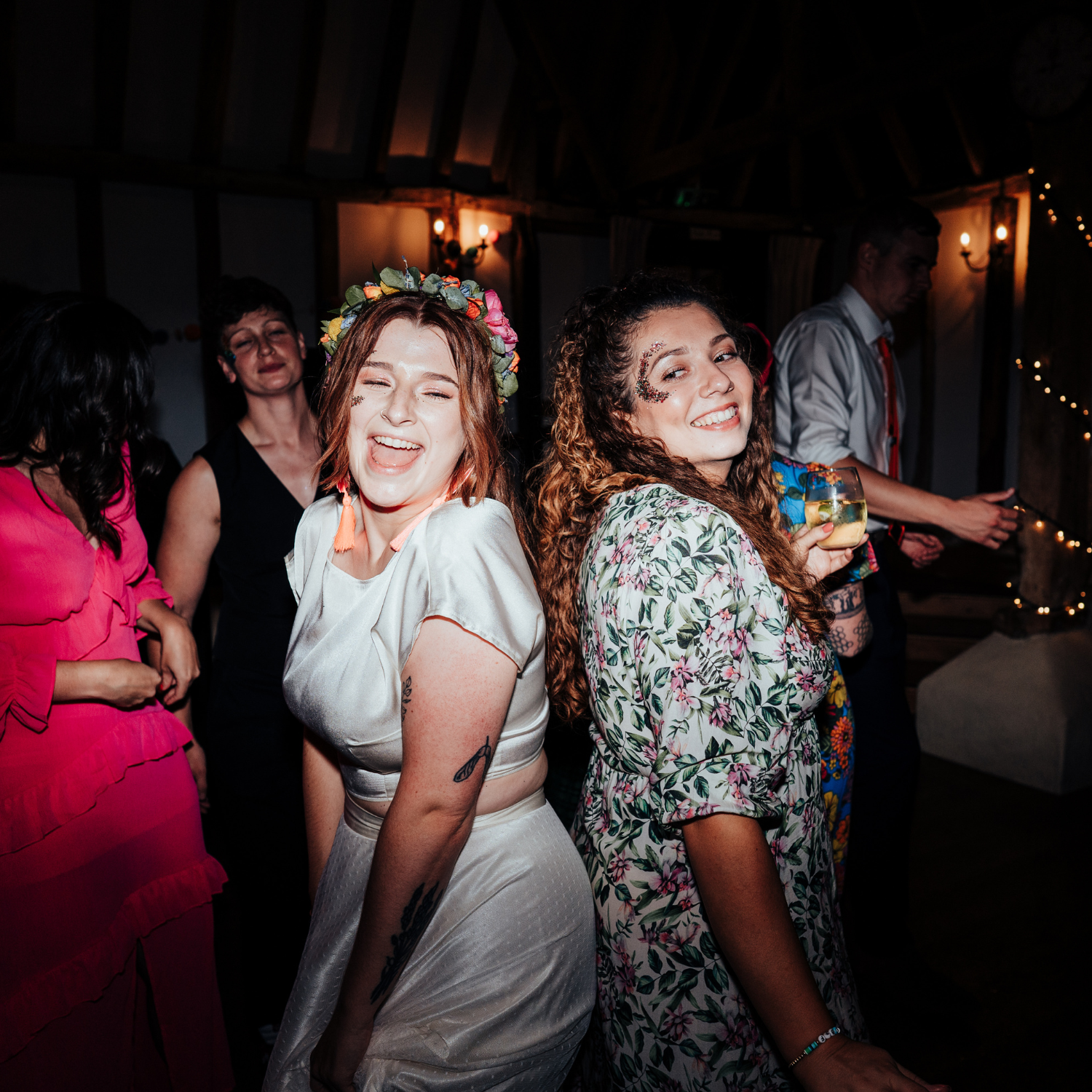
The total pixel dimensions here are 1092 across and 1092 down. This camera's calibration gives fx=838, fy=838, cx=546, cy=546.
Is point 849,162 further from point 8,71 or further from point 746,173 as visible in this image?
point 8,71

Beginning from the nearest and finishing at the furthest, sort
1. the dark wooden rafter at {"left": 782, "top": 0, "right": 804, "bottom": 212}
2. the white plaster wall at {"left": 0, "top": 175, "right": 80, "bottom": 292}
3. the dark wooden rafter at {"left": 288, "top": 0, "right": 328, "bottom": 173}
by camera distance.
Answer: the white plaster wall at {"left": 0, "top": 175, "right": 80, "bottom": 292}
the dark wooden rafter at {"left": 782, "top": 0, "right": 804, "bottom": 212}
the dark wooden rafter at {"left": 288, "top": 0, "right": 328, "bottom": 173}

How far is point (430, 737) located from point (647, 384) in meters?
0.64

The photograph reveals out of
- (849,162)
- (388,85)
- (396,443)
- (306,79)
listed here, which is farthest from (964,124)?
(396,443)

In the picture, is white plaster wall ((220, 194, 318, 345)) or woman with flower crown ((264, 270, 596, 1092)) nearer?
woman with flower crown ((264, 270, 596, 1092))

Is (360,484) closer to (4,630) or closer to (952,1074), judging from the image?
(4,630)

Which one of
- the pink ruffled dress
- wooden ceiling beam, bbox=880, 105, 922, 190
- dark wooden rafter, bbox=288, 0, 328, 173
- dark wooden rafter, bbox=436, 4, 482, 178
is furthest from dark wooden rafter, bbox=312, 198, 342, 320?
the pink ruffled dress

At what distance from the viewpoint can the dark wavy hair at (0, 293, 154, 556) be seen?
5.54ft

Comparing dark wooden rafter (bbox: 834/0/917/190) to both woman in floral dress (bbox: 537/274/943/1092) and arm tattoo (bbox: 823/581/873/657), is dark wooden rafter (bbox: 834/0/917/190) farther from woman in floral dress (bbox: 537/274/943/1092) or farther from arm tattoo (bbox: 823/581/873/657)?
woman in floral dress (bbox: 537/274/943/1092)

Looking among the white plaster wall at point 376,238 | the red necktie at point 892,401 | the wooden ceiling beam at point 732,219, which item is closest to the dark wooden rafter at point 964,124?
the wooden ceiling beam at point 732,219

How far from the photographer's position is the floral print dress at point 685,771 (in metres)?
1.09

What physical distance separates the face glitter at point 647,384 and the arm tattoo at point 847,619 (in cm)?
90

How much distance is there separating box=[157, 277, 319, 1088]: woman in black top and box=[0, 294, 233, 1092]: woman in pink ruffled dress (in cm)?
34

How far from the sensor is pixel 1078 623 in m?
4.23

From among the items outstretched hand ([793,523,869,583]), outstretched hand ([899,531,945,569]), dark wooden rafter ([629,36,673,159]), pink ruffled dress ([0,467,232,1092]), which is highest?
dark wooden rafter ([629,36,673,159])
